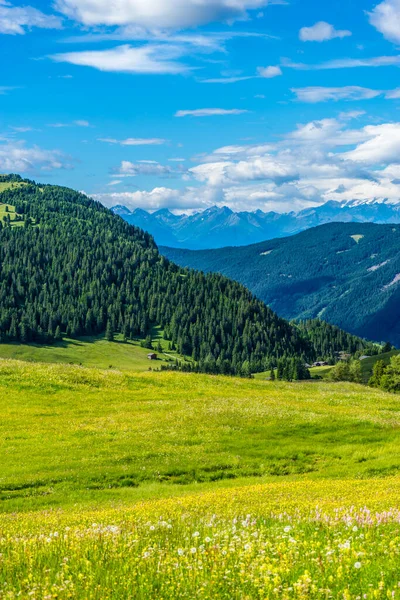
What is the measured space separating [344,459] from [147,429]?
12.8 metres

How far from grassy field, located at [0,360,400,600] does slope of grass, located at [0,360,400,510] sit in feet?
0.42

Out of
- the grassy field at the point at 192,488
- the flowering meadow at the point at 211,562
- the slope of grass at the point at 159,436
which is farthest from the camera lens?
the slope of grass at the point at 159,436

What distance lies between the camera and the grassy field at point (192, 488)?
25.0 feet

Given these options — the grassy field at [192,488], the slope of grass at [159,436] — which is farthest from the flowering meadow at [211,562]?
the slope of grass at [159,436]

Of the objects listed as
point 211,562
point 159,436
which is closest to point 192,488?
point 159,436

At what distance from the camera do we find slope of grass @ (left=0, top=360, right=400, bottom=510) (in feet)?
87.5

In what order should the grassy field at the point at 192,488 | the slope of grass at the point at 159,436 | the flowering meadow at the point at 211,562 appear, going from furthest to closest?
the slope of grass at the point at 159,436 < the grassy field at the point at 192,488 < the flowering meadow at the point at 211,562

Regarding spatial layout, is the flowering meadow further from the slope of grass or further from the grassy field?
the slope of grass

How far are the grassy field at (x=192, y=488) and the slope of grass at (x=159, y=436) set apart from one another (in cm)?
13

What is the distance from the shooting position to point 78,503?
905 inches

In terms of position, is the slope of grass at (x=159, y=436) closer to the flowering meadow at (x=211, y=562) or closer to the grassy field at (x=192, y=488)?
the grassy field at (x=192, y=488)

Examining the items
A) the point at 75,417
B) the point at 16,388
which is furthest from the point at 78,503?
the point at 16,388

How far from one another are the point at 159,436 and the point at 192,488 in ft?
27.6

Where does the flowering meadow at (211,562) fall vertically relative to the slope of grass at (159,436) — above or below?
above
